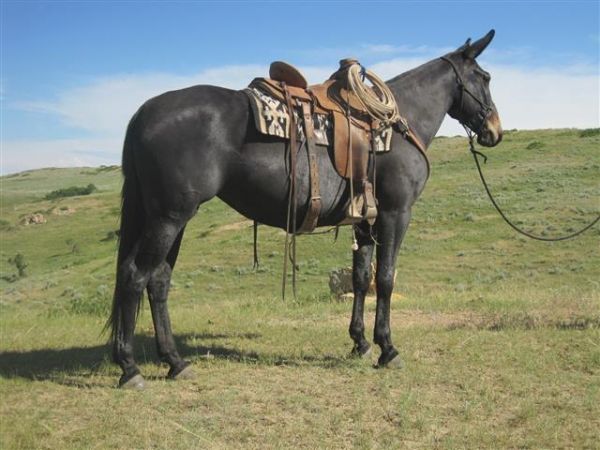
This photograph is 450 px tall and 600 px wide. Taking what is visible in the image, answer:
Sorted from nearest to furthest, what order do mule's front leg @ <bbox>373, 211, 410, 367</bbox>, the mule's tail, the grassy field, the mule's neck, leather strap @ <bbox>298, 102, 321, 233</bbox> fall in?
the grassy field
the mule's tail
leather strap @ <bbox>298, 102, 321, 233</bbox>
mule's front leg @ <bbox>373, 211, 410, 367</bbox>
the mule's neck

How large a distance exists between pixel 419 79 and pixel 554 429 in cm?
403

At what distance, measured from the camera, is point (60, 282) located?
25953 mm

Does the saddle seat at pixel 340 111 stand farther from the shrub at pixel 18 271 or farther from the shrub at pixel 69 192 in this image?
the shrub at pixel 69 192

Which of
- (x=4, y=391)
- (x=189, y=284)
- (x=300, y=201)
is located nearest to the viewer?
(x=4, y=391)

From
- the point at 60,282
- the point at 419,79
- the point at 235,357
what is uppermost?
the point at 419,79

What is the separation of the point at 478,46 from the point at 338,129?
2245 millimetres

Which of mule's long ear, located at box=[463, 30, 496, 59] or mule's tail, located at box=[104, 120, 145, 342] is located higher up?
mule's long ear, located at box=[463, 30, 496, 59]

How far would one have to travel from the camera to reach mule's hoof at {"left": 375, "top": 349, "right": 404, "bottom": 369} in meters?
6.18

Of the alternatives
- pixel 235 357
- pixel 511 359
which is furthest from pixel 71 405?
pixel 511 359

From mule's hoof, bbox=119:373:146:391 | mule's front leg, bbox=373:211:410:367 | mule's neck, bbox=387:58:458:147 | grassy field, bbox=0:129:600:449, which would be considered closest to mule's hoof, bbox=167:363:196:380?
grassy field, bbox=0:129:600:449

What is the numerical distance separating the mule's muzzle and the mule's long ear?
703mm

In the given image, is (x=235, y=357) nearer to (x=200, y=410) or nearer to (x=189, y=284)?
(x=200, y=410)

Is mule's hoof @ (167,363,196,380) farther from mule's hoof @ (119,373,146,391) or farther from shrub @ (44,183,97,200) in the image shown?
shrub @ (44,183,97,200)

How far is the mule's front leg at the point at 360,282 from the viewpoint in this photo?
6.67 metres
